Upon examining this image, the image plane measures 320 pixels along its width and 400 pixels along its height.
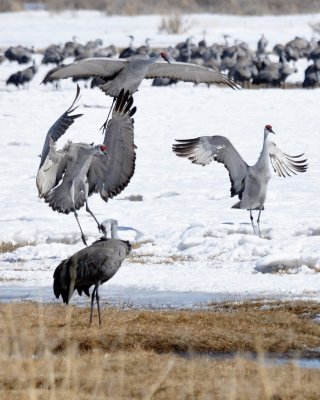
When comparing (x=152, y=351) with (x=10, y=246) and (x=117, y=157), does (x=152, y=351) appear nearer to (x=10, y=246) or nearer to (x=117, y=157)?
(x=117, y=157)

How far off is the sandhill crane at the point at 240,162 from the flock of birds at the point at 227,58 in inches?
636

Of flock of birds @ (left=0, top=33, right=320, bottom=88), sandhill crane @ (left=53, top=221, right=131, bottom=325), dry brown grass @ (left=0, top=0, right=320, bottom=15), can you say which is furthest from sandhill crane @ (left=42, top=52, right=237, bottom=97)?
dry brown grass @ (left=0, top=0, right=320, bottom=15)

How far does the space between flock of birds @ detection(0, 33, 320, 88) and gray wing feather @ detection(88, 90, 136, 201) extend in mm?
19110

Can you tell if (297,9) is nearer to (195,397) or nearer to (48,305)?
(48,305)

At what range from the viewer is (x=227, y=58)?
3778cm

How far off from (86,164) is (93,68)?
1921 millimetres

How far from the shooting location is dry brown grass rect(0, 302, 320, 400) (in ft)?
21.1

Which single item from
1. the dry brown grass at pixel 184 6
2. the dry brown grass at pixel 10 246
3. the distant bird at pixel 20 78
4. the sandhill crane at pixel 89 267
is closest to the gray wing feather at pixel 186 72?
the dry brown grass at pixel 10 246

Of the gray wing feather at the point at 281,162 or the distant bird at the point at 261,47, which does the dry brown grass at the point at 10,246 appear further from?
the distant bird at the point at 261,47

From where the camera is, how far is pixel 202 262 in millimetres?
12750

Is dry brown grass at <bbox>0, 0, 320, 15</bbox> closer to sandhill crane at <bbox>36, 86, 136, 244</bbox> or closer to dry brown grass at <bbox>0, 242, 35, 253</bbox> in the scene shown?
dry brown grass at <bbox>0, 242, 35, 253</bbox>

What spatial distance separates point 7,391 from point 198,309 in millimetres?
4094

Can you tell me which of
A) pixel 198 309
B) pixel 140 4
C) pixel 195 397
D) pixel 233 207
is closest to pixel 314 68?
pixel 233 207

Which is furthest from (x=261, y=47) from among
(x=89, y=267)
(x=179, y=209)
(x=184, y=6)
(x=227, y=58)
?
(x=89, y=267)
